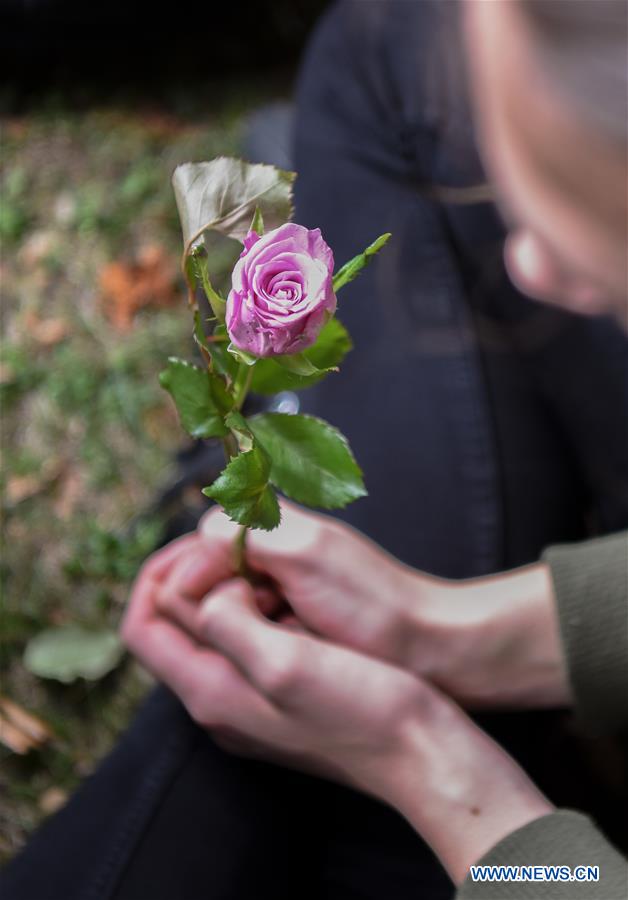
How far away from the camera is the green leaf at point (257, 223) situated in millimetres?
504

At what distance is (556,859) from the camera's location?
2.38 feet

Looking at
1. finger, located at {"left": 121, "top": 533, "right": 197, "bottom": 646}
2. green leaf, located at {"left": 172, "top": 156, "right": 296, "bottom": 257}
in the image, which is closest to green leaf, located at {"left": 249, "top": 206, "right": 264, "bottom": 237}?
green leaf, located at {"left": 172, "top": 156, "right": 296, "bottom": 257}

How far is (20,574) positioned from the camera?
1.37m

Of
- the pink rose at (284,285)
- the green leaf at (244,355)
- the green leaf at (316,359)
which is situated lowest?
the green leaf at (316,359)

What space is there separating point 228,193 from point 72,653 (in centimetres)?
93

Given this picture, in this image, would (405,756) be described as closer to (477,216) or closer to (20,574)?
(477,216)

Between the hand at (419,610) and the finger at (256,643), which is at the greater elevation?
the finger at (256,643)

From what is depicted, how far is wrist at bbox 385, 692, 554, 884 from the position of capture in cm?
76

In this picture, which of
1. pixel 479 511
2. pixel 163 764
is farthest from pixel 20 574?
pixel 479 511

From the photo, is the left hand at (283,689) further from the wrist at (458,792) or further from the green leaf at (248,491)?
the green leaf at (248,491)

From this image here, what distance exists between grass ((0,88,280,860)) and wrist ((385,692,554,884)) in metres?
0.62

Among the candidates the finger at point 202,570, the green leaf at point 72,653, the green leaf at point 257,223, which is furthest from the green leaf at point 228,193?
the green leaf at point 72,653

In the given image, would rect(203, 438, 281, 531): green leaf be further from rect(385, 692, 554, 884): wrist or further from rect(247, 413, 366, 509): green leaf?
rect(385, 692, 554, 884): wrist

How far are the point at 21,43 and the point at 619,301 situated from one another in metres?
1.18
